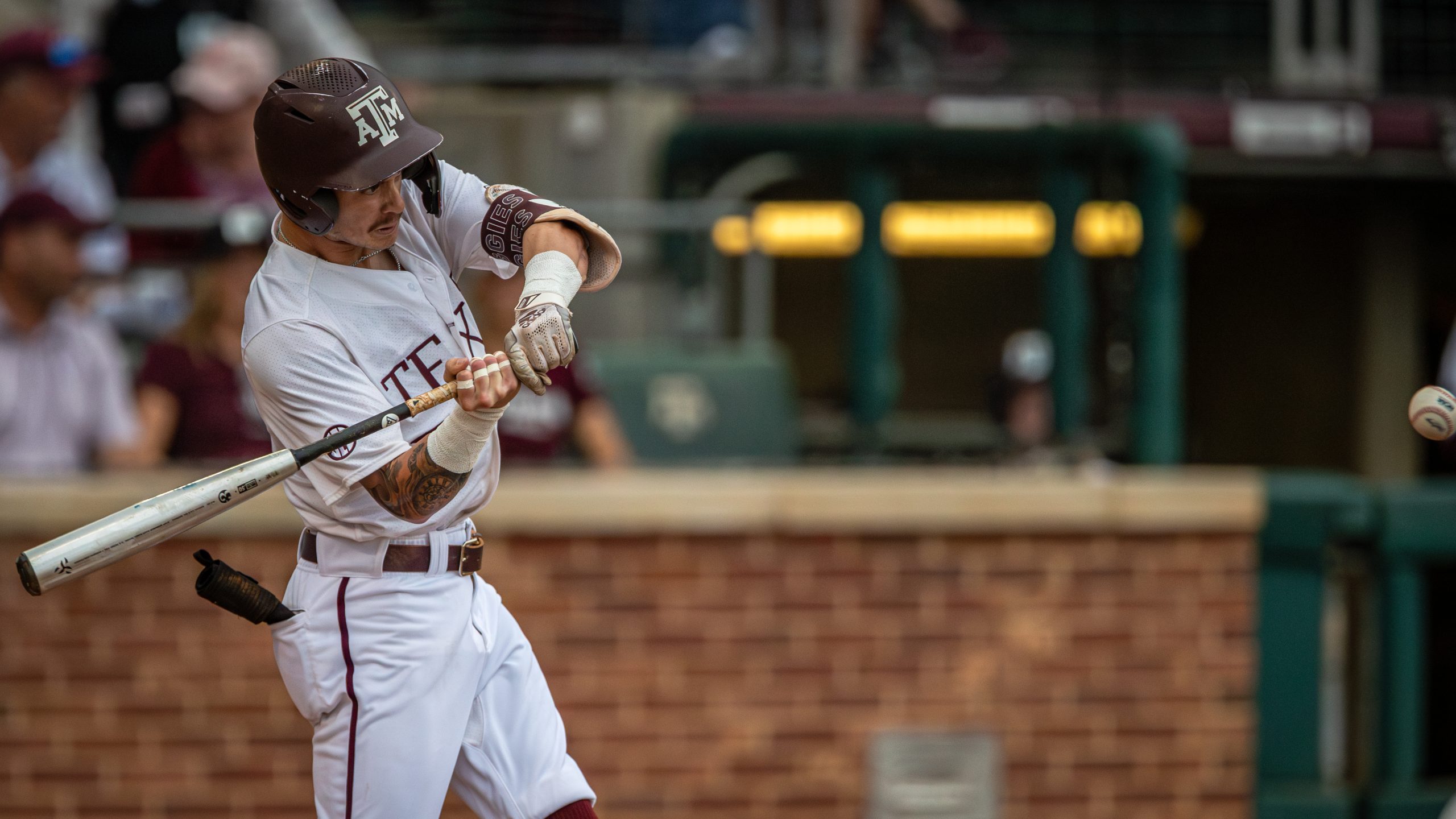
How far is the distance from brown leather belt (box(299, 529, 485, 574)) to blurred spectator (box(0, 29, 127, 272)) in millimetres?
3330

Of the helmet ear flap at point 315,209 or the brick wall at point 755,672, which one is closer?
the helmet ear flap at point 315,209

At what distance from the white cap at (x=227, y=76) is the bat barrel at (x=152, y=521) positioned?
3.66 m

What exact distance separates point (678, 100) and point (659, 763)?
3997 millimetres

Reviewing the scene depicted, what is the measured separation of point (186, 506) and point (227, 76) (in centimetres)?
375

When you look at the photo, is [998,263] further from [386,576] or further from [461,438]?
[461,438]

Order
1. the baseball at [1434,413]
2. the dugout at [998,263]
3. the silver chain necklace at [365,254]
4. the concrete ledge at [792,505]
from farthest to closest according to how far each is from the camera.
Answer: the dugout at [998,263] < the concrete ledge at [792,505] < the baseball at [1434,413] < the silver chain necklace at [365,254]

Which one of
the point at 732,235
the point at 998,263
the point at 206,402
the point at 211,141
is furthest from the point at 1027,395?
the point at 206,402

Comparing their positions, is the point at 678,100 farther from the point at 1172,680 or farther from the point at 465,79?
the point at 1172,680

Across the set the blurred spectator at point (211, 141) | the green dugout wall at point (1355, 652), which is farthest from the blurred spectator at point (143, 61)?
the green dugout wall at point (1355, 652)

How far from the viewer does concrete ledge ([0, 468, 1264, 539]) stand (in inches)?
180

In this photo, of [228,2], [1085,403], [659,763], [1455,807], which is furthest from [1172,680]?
[228,2]

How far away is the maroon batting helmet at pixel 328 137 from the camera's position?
2.47 meters

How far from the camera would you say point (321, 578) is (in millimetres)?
2781

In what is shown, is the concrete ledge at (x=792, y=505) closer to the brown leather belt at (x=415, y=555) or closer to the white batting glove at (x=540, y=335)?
the brown leather belt at (x=415, y=555)
